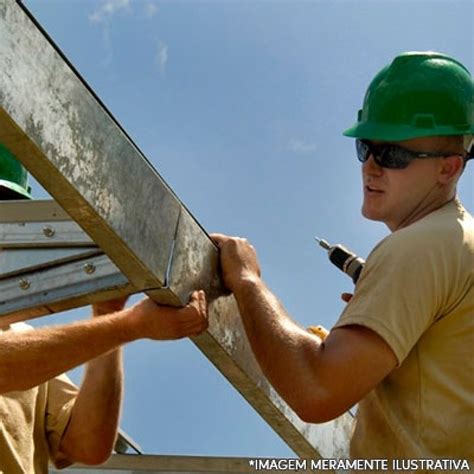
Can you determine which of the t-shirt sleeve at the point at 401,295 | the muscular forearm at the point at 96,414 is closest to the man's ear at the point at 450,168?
the t-shirt sleeve at the point at 401,295

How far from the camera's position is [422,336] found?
2.53 m

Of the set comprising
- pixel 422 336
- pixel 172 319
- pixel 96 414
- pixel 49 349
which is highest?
pixel 172 319

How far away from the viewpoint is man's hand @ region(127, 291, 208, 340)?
2824mm

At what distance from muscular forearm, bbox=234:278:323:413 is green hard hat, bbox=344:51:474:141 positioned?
0.71m

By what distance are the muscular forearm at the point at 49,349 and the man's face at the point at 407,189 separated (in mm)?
1029

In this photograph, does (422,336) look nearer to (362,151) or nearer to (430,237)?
(430,237)

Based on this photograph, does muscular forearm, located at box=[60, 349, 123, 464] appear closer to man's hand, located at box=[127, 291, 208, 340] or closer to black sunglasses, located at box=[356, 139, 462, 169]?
man's hand, located at box=[127, 291, 208, 340]

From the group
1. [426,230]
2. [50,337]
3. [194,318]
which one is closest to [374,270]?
[426,230]

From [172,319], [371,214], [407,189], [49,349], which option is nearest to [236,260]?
[172,319]

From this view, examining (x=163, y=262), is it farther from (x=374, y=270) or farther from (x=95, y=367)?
(x=95, y=367)

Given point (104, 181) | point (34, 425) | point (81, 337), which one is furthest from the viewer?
point (34, 425)

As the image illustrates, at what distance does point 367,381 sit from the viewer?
7.87 feet

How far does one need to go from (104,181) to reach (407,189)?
1022mm

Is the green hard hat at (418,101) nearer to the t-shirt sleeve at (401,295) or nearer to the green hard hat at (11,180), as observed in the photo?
the t-shirt sleeve at (401,295)
